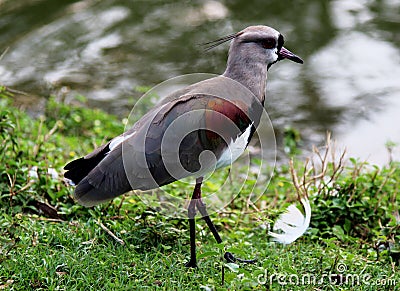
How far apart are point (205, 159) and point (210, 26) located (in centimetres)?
515

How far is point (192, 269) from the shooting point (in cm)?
403

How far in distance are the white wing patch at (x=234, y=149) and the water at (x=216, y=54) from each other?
2904 mm

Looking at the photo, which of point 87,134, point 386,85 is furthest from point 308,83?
point 87,134

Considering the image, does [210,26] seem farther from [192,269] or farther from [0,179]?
[192,269]

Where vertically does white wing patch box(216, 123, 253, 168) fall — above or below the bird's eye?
below

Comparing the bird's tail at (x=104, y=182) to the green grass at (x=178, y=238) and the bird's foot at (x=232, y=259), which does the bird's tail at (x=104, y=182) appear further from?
the bird's foot at (x=232, y=259)

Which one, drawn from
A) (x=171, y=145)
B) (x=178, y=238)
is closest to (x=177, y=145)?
(x=171, y=145)

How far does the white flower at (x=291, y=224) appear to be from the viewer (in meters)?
4.57

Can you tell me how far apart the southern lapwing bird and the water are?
2.98 m

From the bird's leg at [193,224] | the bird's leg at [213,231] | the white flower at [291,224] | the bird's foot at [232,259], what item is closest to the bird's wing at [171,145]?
the bird's leg at [193,224]

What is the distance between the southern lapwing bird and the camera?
157 inches

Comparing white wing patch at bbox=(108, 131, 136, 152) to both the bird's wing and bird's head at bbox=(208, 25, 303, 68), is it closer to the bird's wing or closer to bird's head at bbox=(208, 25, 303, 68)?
the bird's wing

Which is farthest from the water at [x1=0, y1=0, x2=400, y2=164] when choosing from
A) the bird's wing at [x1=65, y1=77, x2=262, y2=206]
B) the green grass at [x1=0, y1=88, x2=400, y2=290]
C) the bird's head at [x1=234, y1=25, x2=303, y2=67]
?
the bird's wing at [x1=65, y1=77, x2=262, y2=206]

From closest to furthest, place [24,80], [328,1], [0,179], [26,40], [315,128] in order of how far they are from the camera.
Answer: [0,179]
[315,128]
[24,80]
[26,40]
[328,1]
